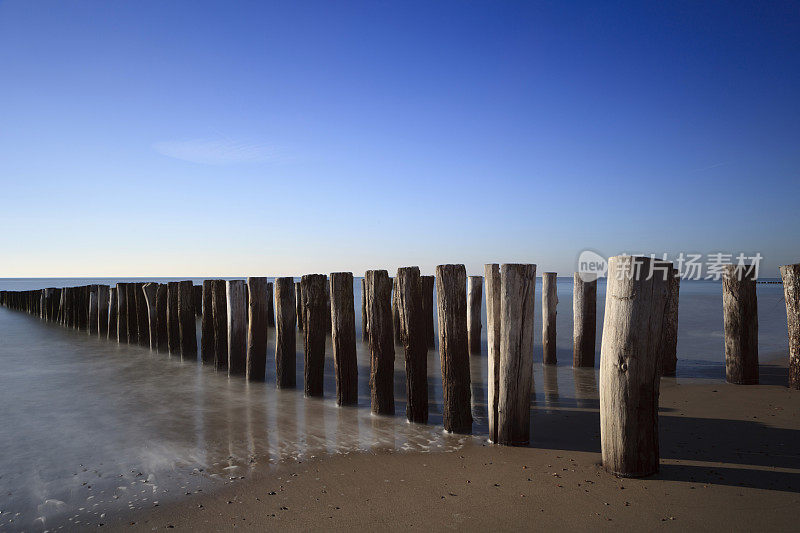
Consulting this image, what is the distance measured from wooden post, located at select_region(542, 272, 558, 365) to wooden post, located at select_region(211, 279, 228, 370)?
5315mm

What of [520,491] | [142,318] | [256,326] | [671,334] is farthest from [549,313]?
[142,318]

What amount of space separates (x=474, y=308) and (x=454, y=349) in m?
4.93

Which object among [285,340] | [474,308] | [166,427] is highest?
[474,308]

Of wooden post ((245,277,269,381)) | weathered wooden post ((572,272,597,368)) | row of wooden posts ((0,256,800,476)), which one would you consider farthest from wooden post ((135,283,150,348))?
weathered wooden post ((572,272,597,368))

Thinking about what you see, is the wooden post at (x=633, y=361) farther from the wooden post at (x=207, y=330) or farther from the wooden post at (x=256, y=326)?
the wooden post at (x=207, y=330)

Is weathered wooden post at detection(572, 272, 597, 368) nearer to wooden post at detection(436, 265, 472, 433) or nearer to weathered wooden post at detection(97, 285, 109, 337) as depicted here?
wooden post at detection(436, 265, 472, 433)

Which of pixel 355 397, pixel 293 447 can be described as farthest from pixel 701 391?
pixel 293 447

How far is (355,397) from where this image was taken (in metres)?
5.93

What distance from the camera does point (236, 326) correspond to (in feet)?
25.0

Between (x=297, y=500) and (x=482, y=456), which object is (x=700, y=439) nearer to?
(x=482, y=456)

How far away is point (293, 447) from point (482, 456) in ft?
5.53

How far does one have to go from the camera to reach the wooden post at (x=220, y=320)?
26.3ft

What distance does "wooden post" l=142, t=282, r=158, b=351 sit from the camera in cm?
1057

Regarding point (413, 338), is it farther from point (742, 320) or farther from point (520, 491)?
point (742, 320)
